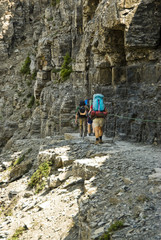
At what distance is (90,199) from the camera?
229 inches

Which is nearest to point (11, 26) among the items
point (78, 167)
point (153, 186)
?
point (78, 167)

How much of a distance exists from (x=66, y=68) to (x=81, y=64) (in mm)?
4322

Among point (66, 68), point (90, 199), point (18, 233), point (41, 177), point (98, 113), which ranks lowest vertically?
point (18, 233)

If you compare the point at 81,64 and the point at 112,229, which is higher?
the point at 81,64

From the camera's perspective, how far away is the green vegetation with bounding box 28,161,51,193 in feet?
31.1

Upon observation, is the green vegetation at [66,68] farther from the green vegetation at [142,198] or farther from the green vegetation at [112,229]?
the green vegetation at [112,229]

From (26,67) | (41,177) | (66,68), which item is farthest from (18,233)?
(26,67)

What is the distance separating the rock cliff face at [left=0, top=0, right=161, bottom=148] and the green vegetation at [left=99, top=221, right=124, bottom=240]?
6.16 m

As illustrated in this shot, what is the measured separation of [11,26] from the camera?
38188 mm

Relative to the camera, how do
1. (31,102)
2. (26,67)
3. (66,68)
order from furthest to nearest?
(26,67)
(31,102)
(66,68)

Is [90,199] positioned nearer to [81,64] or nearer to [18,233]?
[18,233]

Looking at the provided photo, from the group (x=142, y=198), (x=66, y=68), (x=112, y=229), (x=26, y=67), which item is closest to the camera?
(x=112, y=229)

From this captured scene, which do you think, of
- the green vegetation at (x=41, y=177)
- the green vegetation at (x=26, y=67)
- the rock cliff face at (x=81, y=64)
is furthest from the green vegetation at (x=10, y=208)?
the green vegetation at (x=26, y=67)

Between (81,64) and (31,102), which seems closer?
(81,64)
